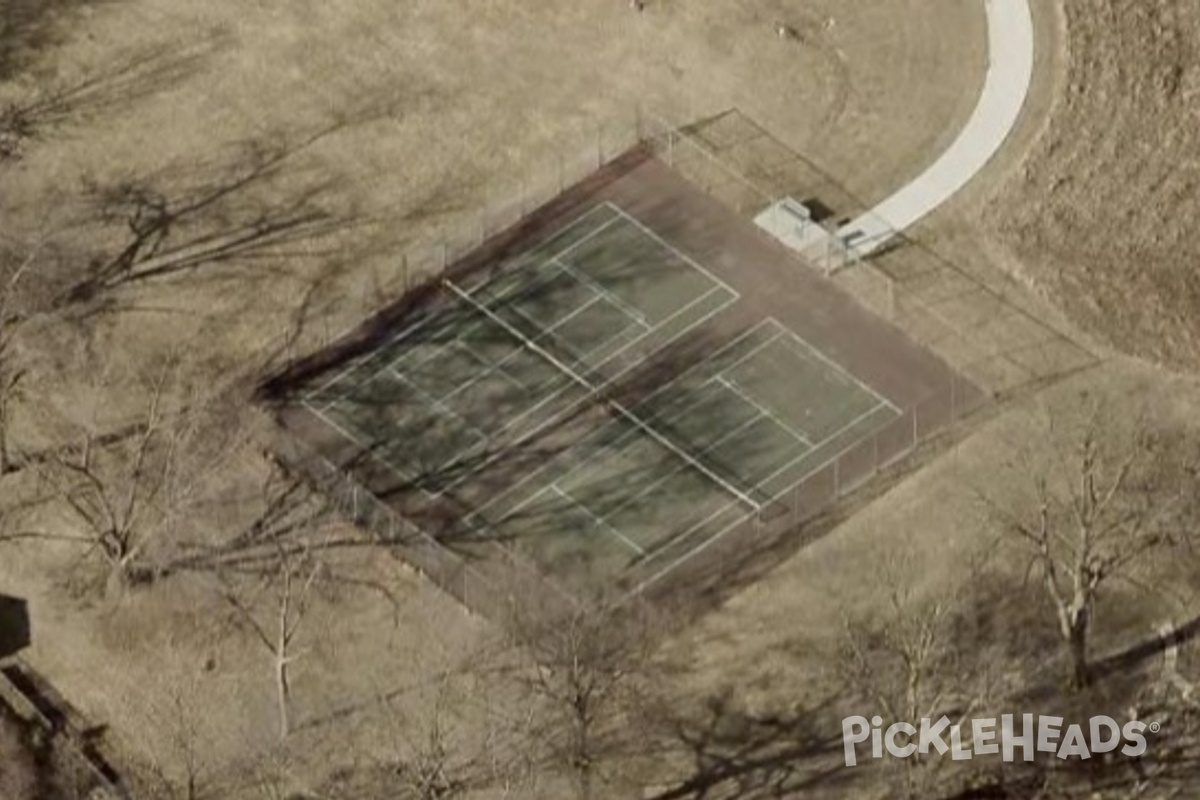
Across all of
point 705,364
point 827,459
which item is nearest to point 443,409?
point 705,364

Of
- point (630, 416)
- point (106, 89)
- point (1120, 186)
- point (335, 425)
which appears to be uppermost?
point (106, 89)

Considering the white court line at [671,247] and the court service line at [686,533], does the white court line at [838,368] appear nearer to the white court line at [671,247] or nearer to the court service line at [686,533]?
the white court line at [671,247]

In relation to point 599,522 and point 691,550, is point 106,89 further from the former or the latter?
point 691,550

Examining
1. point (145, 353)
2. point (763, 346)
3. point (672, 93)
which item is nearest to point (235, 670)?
point (145, 353)

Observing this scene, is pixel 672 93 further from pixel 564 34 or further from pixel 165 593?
pixel 165 593

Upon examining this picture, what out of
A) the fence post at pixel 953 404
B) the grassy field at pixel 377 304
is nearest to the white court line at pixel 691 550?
the grassy field at pixel 377 304

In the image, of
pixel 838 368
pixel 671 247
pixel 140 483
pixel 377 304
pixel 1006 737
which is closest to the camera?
pixel 1006 737
